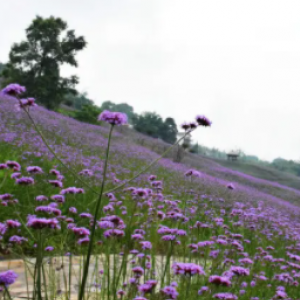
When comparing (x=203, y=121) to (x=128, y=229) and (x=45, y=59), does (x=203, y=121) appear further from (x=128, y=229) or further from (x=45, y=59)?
(x=45, y=59)

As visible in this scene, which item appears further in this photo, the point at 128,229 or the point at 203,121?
the point at 128,229

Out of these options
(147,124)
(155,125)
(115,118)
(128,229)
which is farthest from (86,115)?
(155,125)

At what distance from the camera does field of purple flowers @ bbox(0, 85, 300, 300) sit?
2.26 metres

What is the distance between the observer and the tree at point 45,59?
827 inches

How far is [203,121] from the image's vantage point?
188 centimetres

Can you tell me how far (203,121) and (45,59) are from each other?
21.4 metres

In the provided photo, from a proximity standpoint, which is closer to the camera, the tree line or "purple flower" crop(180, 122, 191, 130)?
"purple flower" crop(180, 122, 191, 130)

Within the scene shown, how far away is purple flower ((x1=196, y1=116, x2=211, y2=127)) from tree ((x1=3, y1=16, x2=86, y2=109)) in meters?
19.8

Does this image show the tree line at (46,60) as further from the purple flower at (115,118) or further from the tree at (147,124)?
the purple flower at (115,118)

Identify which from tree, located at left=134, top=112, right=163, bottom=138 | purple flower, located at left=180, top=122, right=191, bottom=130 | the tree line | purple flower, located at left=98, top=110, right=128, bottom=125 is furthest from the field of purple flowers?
tree, located at left=134, top=112, right=163, bottom=138

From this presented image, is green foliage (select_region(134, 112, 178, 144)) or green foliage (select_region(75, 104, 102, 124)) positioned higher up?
→ green foliage (select_region(134, 112, 178, 144))

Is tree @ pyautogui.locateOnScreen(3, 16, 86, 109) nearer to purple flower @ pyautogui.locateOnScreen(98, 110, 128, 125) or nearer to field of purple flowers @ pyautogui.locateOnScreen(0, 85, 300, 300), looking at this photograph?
field of purple flowers @ pyautogui.locateOnScreen(0, 85, 300, 300)

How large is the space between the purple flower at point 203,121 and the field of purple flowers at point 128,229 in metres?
0.51

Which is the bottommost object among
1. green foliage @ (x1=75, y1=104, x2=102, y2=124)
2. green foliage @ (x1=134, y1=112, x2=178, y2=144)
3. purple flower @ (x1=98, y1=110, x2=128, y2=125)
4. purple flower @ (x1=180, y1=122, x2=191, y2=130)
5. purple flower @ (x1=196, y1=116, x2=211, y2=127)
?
purple flower @ (x1=98, y1=110, x2=128, y2=125)
